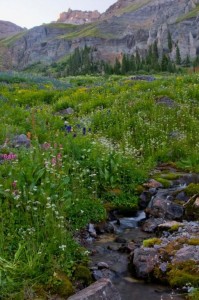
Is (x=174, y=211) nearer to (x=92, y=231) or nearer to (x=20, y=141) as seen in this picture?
(x=92, y=231)

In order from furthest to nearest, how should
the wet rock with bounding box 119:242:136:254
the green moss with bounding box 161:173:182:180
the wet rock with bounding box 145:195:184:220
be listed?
the green moss with bounding box 161:173:182:180 → the wet rock with bounding box 145:195:184:220 → the wet rock with bounding box 119:242:136:254

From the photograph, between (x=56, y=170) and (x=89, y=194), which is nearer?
(x=56, y=170)

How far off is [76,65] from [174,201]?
165291 millimetres

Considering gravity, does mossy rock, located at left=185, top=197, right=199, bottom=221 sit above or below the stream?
above

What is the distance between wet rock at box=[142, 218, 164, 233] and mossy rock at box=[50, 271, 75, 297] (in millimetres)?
2859

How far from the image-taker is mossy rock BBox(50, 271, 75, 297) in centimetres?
586

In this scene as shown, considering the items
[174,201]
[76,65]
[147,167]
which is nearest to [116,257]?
[174,201]

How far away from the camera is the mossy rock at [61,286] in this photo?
5863 mm

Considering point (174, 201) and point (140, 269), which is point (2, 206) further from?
point (174, 201)

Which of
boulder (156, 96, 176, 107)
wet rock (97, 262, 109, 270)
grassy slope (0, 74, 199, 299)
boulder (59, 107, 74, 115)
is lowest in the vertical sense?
wet rock (97, 262, 109, 270)

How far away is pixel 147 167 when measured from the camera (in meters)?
11.6

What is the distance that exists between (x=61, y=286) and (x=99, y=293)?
710 millimetres

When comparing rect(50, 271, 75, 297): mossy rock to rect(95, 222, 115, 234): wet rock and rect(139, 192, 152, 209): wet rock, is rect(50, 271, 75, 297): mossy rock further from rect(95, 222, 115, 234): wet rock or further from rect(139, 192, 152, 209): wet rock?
rect(139, 192, 152, 209): wet rock

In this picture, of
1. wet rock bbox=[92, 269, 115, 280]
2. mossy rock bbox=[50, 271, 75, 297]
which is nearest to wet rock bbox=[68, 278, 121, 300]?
mossy rock bbox=[50, 271, 75, 297]
